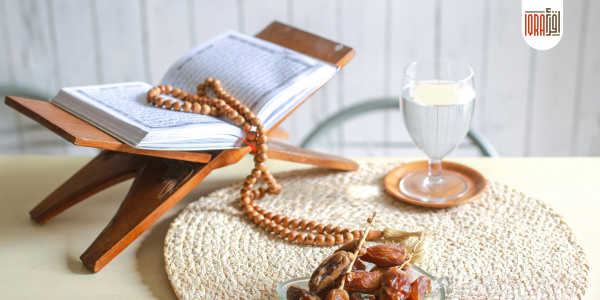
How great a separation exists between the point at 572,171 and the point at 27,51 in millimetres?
1808

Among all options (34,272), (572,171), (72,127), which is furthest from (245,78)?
(572,171)

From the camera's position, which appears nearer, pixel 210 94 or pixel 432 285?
pixel 432 285

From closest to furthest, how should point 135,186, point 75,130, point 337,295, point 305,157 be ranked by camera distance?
point 337,295
point 75,130
point 135,186
point 305,157

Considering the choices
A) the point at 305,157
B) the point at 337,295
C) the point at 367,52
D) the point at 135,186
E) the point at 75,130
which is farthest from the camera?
the point at 367,52

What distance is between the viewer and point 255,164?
0.81m

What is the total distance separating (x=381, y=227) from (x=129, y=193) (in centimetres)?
37

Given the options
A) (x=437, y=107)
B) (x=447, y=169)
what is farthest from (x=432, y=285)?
(x=447, y=169)

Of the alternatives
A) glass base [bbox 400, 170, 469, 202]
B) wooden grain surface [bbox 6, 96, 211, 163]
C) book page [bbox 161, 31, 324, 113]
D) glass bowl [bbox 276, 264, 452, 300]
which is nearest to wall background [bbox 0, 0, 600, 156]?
book page [bbox 161, 31, 324, 113]

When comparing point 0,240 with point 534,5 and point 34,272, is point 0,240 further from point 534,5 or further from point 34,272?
point 534,5

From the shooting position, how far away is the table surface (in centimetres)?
66

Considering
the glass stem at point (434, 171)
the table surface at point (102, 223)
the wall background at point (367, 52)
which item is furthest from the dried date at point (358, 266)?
the wall background at point (367, 52)

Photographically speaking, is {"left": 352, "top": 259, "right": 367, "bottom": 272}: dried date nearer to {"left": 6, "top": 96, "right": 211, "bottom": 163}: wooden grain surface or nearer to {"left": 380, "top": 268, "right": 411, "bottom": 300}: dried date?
{"left": 380, "top": 268, "right": 411, "bottom": 300}: dried date

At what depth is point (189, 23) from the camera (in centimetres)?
183

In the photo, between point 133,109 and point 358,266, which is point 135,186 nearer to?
point 133,109
